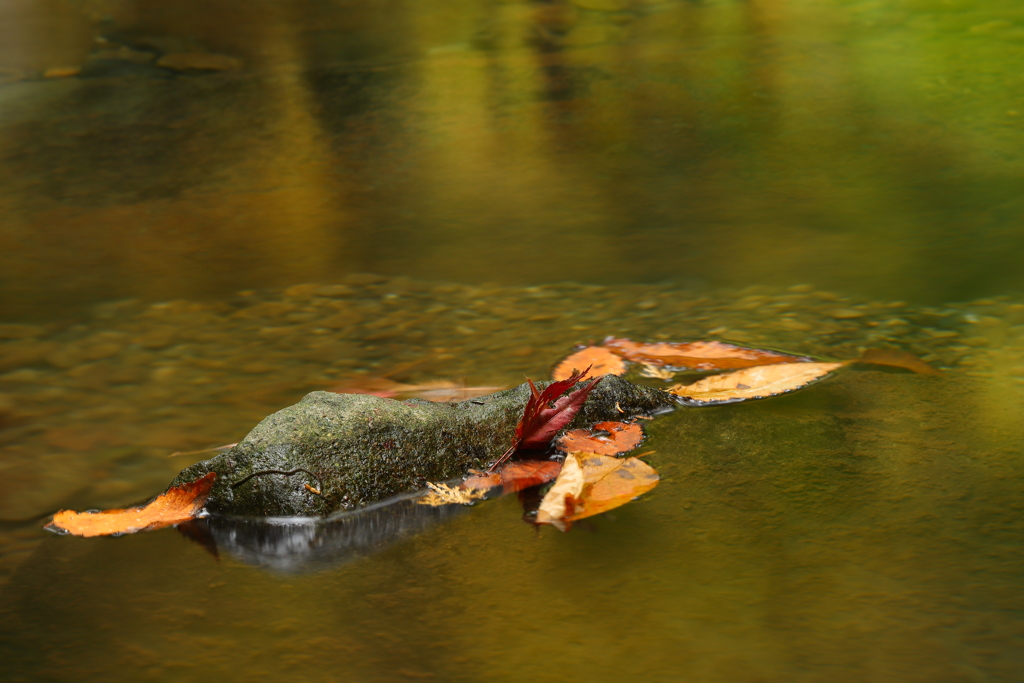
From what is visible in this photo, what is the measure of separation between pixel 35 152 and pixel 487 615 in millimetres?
4078

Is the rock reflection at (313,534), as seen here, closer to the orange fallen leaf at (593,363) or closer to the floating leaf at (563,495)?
the floating leaf at (563,495)

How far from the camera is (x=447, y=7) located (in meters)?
7.32

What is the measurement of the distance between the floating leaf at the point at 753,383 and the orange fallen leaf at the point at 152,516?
2.66 ft

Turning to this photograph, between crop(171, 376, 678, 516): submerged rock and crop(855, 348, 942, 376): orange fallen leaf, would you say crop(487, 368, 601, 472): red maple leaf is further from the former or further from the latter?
crop(855, 348, 942, 376): orange fallen leaf

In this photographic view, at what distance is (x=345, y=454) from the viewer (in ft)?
4.23

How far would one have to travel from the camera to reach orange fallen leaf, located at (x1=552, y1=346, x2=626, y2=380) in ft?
5.77

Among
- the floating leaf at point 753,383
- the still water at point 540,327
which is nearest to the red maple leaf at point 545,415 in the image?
the still water at point 540,327

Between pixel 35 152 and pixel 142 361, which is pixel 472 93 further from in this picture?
pixel 142 361

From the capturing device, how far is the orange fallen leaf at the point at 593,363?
1760 millimetres

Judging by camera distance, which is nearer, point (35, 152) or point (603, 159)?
point (603, 159)

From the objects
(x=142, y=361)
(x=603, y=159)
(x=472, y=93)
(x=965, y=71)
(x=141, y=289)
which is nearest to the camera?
(x=142, y=361)

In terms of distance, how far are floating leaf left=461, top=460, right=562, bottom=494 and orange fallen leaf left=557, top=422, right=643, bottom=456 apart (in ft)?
A: 0.17

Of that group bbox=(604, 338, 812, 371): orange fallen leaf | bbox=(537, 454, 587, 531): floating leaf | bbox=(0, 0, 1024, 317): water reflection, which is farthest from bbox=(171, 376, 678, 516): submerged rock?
bbox=(0, 0, 1024, 317): water reflection

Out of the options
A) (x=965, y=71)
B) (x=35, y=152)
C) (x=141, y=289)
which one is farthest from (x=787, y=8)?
(x=141, y=289)
